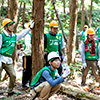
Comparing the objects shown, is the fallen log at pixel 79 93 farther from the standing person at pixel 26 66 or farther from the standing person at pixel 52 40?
the standing person at pixel 26 66

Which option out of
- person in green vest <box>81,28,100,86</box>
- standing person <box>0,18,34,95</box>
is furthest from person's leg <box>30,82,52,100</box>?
person in green vest <box>81,28,100,86</box>

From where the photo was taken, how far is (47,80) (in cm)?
318

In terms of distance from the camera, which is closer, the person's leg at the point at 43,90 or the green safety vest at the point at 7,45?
the person's leg at the point at 43,90

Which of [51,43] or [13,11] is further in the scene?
[13,11]

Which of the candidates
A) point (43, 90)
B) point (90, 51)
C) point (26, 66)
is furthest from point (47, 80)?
point (90, 51)

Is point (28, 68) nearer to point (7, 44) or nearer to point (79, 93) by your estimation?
point (7, 44)

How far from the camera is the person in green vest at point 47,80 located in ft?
10.4

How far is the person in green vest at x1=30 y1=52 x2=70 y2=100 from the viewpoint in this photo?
316 centimetres

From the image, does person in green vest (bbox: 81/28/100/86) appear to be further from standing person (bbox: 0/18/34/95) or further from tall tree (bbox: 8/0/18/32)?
tall tree (bbox: 8/0/18/32)

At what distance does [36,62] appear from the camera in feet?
13.3

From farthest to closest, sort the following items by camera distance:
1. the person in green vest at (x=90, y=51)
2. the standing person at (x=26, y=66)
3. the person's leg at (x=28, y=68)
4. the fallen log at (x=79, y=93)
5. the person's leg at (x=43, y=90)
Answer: the person in green vest at (x=90, y=51) < the person's leg at (x=28, y=68) < the standing person at (x=26, y=66) < the fallen log at (x=79, y=93) < the person's leg at (x=43, y=90)

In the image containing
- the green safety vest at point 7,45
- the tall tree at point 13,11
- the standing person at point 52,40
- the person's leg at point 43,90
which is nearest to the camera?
the person's leg at point 43,90

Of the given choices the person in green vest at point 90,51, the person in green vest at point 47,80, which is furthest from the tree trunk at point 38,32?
the person in green vest at point 90,51

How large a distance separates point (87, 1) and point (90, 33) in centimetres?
1744
